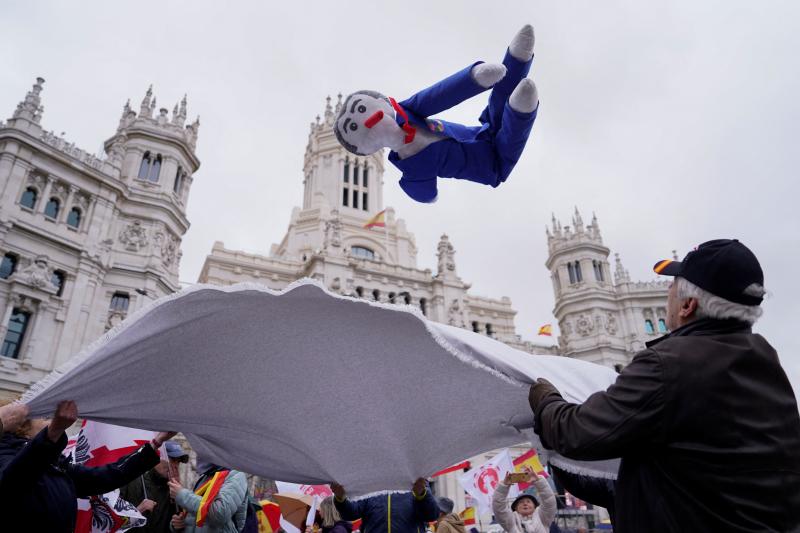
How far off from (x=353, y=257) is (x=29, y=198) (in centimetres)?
2036

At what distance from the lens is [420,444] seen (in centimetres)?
418

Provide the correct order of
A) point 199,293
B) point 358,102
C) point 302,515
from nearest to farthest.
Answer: point 199,293 → point 358,102 → point 302,515

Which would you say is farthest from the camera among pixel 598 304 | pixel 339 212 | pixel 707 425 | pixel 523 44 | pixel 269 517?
pixel 339 212

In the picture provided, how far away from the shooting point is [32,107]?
2345 centimetres

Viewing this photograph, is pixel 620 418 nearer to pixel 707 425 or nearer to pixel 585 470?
pixel 707 425

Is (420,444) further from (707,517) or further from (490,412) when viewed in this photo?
(707,517)

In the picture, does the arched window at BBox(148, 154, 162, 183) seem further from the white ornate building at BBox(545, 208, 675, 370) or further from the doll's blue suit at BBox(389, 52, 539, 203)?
the white ornate building at BBox(545, 208, 675, 370)

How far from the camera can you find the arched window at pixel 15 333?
1991cm

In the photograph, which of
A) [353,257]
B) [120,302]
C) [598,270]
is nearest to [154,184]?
[120,302]

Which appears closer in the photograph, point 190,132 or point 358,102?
point 358,102

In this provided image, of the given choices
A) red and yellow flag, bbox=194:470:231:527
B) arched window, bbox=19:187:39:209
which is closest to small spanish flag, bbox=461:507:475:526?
red and yellow flag, bbox=194:470:231:527

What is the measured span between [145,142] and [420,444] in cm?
2894

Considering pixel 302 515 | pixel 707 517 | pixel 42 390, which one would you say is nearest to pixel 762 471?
pixel 707 517

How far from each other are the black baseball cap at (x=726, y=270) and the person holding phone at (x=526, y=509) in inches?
138
